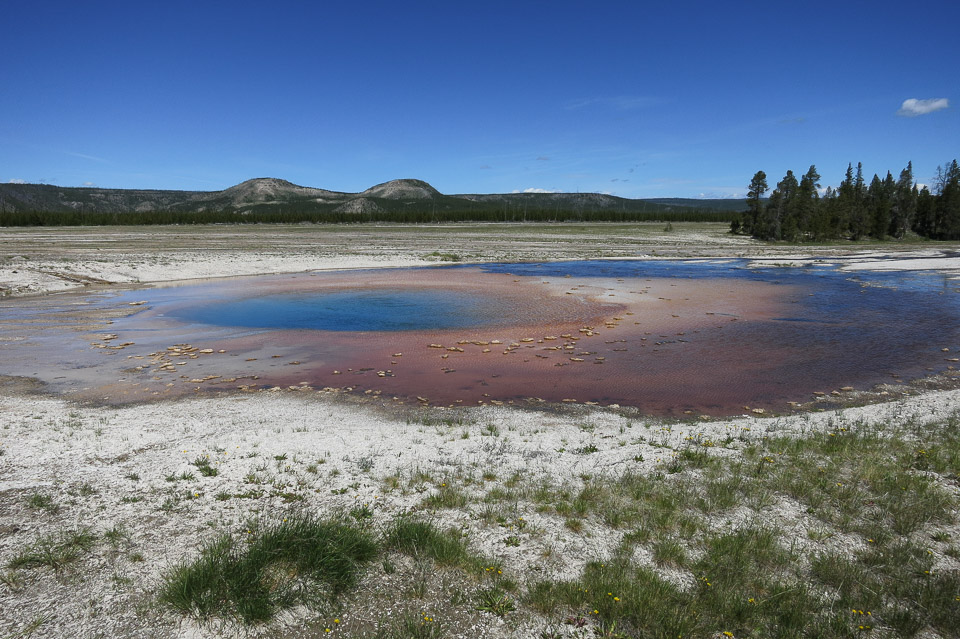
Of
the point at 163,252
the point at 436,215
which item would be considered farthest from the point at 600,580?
the point at 436,215

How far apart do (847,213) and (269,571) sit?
108 metres

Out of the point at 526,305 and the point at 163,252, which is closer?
the point at 526,305

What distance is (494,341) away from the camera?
752 inches

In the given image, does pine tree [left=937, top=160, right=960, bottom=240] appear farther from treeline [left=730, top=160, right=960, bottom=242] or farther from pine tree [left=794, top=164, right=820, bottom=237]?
pine tree [left=794, top=164, right=820, bottom=237]

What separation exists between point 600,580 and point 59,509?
707 cm

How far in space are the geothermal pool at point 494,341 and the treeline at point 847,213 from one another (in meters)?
54.8

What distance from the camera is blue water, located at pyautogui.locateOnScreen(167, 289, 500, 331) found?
22364mm

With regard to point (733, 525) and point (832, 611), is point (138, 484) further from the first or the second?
point (832, 611)

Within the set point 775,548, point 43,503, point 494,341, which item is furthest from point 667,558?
point 494,341

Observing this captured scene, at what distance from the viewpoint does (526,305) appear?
89.1 ft

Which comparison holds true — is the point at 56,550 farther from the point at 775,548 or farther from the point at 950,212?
the point at 950,212

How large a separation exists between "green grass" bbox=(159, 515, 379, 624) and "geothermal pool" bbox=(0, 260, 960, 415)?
6.59 metres

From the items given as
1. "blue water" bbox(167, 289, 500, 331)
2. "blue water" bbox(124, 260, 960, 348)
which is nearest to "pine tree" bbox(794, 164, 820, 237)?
"blue water" bbox(124, 260, 960, 348)

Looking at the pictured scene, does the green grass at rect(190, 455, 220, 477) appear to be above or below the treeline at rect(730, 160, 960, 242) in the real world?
below
